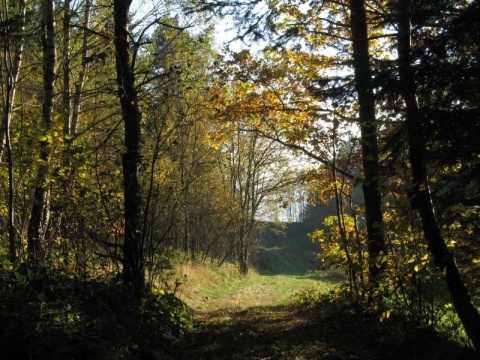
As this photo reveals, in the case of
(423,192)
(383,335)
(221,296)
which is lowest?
(221,296)

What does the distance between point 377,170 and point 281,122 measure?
5285 millimetres

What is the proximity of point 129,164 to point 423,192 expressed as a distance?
4.82m

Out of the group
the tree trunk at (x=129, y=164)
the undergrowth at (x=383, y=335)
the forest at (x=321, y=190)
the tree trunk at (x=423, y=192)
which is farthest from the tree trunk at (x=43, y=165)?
the undergrowth at (x=383, y=335)

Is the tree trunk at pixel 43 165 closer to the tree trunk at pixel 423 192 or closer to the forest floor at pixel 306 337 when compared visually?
the forest floor at pixel 306 337

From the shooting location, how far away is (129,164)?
24.4 feet

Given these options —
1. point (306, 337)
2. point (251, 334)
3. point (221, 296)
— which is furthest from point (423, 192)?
point (221, 296)

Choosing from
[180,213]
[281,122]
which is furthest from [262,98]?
[180,213]

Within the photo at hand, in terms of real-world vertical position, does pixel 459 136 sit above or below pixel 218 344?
above

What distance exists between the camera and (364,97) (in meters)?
5.22

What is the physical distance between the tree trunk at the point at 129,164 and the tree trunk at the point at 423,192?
4.29 m

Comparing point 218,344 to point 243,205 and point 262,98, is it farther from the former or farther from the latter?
point 243,205

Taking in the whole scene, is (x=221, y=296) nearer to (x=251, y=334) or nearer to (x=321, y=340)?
(x=251, y=334)

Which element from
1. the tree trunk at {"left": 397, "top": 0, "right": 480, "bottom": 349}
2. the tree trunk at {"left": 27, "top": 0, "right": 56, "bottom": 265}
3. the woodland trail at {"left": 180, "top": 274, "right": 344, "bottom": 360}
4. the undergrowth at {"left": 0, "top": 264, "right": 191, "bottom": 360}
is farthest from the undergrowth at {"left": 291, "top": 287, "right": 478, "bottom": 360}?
the tree trunk at {"left": 27, "top": 0, "right": 56, "bottom": 265}

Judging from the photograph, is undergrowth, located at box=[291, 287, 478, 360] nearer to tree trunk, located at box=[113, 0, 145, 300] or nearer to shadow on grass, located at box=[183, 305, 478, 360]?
shadow on grass, located at box=[183, 305, 478, 360]
